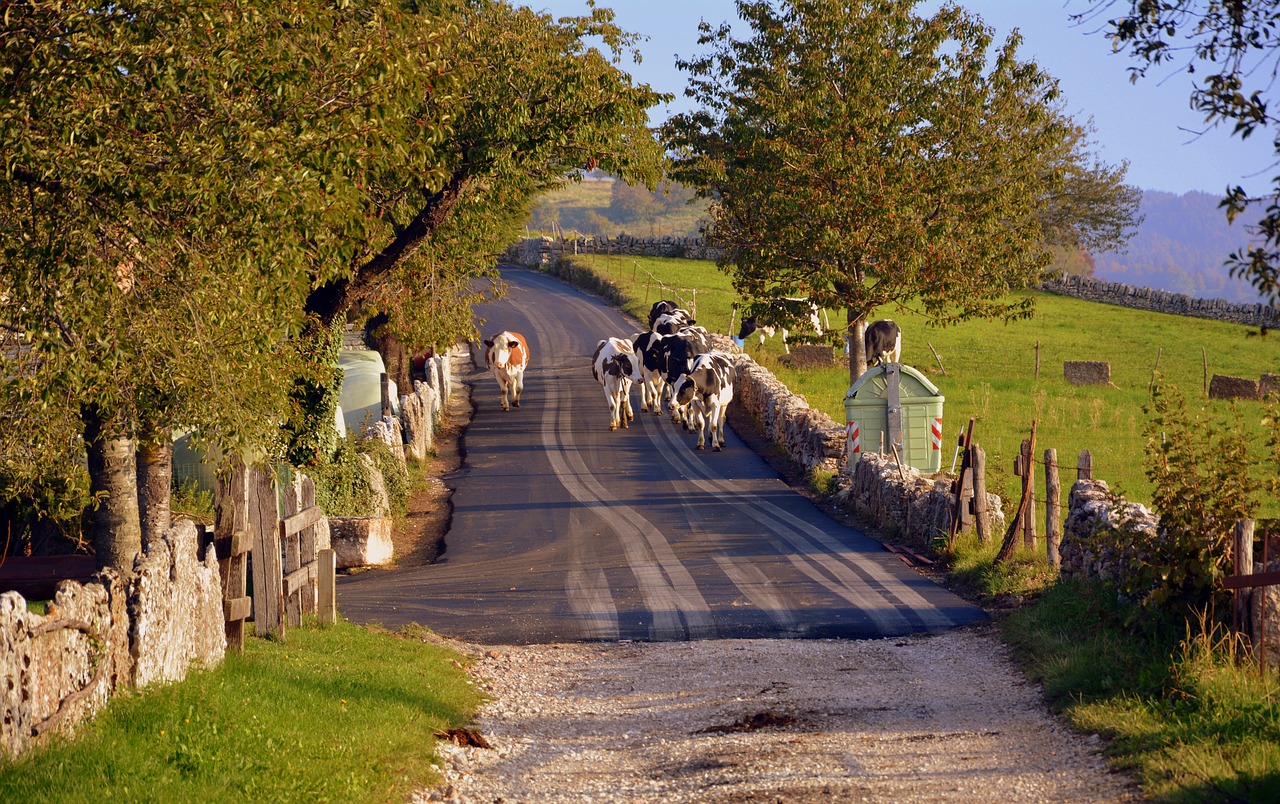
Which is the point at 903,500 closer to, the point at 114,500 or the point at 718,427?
the point at 718,427

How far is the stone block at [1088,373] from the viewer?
38.1 meters

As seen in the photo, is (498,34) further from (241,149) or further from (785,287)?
(785,287)

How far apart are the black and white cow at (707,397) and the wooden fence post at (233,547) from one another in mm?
17107

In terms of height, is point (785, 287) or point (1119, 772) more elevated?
point (785, 287)

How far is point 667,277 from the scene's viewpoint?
201 feet

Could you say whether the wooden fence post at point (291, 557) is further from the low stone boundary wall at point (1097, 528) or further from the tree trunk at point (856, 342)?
the tree trunk at point (856, 342)

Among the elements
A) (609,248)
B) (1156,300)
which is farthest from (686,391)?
(609,248)

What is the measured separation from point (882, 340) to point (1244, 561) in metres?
28.1

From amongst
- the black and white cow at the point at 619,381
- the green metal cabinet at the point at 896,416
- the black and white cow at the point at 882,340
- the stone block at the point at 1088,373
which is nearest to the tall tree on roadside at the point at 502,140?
the green metal cabinet at the point at 896,416

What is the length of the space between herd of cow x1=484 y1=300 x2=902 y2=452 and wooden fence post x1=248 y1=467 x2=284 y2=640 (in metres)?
16.5

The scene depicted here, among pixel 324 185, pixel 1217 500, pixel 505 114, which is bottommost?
pixel 1217 500

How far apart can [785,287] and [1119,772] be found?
918 inches

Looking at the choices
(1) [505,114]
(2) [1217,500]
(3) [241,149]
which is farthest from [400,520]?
(2) [1217,500]

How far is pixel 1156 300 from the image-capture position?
63.0 meters
